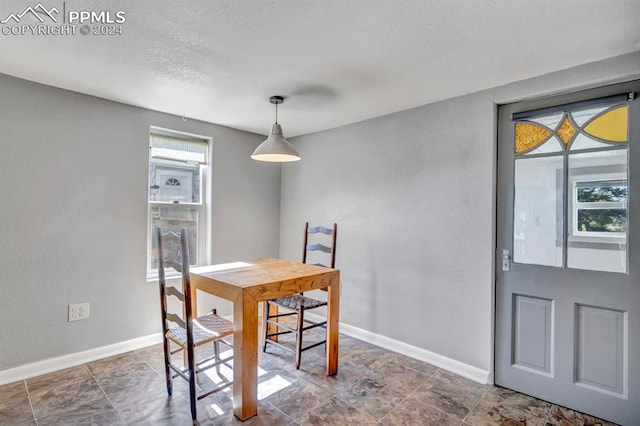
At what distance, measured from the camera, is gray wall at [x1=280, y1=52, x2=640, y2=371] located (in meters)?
2.47

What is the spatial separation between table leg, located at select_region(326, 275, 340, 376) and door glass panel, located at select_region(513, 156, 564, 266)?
4.44 ft

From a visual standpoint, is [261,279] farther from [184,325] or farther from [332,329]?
[332,329]

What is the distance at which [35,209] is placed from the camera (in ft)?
8.11

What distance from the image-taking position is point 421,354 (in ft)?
9.23

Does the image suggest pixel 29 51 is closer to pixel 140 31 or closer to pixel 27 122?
pixel 27 122

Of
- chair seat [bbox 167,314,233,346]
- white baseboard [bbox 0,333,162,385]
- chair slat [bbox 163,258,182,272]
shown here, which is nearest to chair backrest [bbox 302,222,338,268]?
chair seat [bbox 167,314,233,346]

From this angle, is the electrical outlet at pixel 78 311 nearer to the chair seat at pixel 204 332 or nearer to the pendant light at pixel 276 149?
the chair seat at pixel 204 332

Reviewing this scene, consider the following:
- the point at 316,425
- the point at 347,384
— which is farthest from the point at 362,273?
the point at 316,425

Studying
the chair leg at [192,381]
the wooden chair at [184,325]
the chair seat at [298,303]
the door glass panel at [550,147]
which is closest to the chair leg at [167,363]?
the wooden chair at [184,325]

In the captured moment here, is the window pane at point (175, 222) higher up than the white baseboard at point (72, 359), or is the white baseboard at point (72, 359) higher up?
the window pane at point (175, 222)

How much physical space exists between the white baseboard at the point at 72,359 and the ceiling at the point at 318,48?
211 cm

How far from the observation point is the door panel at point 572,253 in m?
1.97

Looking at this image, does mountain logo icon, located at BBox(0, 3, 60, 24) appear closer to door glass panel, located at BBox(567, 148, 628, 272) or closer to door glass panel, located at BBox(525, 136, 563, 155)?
door glass panel, located at BBox(525, 136, 563, 155)

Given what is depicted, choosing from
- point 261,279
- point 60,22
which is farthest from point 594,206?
point 60,22
